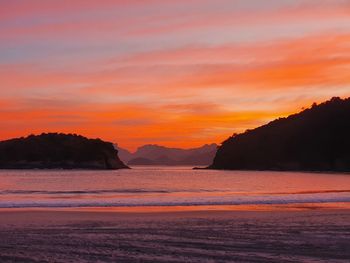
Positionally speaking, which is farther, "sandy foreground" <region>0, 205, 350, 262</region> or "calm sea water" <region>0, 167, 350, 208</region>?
"calm sea water" <region>0, 167, 350, 208</region>

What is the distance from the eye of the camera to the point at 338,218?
27203 mm

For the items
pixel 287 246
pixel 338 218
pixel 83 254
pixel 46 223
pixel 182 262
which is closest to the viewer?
pixel 182 262

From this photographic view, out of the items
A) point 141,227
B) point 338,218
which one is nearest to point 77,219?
point 141,227

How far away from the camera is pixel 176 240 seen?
1888 centimetres

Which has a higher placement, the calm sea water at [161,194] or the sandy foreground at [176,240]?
the sandy foreground at [176,240]

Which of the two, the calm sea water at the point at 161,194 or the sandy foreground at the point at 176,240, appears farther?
the calm sea water at the point at 161,194

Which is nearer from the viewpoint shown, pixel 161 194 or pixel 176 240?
pixel 176 240

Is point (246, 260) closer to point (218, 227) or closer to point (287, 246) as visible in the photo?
point (287, 246)

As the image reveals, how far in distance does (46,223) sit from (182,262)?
12508 mm

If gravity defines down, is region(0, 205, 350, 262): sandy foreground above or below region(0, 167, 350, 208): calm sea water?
above

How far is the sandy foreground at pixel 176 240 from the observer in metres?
15.5

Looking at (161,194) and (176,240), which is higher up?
(176,240)

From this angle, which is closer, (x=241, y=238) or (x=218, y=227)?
(x=241, y=238)

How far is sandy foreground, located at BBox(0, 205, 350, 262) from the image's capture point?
50.8ft
